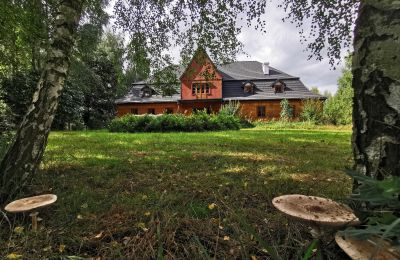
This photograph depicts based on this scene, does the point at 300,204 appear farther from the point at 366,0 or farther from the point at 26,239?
the point at 26,239

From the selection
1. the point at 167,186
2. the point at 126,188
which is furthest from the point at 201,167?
the point at 126,188

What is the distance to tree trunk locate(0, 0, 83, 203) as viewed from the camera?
304cm

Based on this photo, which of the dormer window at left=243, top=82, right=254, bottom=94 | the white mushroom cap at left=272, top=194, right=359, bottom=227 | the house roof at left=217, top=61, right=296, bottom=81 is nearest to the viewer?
the white mushroom cap at left=272, top=194, right=359, bottom=227

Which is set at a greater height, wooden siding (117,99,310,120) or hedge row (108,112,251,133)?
wooden siding (117,99,310,120)

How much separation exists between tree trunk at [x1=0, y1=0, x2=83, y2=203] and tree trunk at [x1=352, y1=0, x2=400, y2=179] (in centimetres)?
317

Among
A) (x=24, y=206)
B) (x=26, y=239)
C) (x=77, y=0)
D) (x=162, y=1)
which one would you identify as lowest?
(x=26, y=239)

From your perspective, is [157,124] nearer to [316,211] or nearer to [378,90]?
[378,90]

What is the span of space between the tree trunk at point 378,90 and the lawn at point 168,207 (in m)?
Answer: 0.64

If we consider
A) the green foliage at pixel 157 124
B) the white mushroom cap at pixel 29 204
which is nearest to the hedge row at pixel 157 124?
the green foliage at pixel 157 124

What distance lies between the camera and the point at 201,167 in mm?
4863

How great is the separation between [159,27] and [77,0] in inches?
103

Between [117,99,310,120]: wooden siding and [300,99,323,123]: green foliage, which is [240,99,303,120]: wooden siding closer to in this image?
[117,99,310,120]: wooden siding

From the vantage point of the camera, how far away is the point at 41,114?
10.6 feet

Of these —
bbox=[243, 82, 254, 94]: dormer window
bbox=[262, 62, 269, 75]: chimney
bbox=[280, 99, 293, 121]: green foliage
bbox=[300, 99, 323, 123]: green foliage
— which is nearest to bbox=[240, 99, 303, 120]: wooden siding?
bbox=[243, 82, 254, 94]: dormer window
